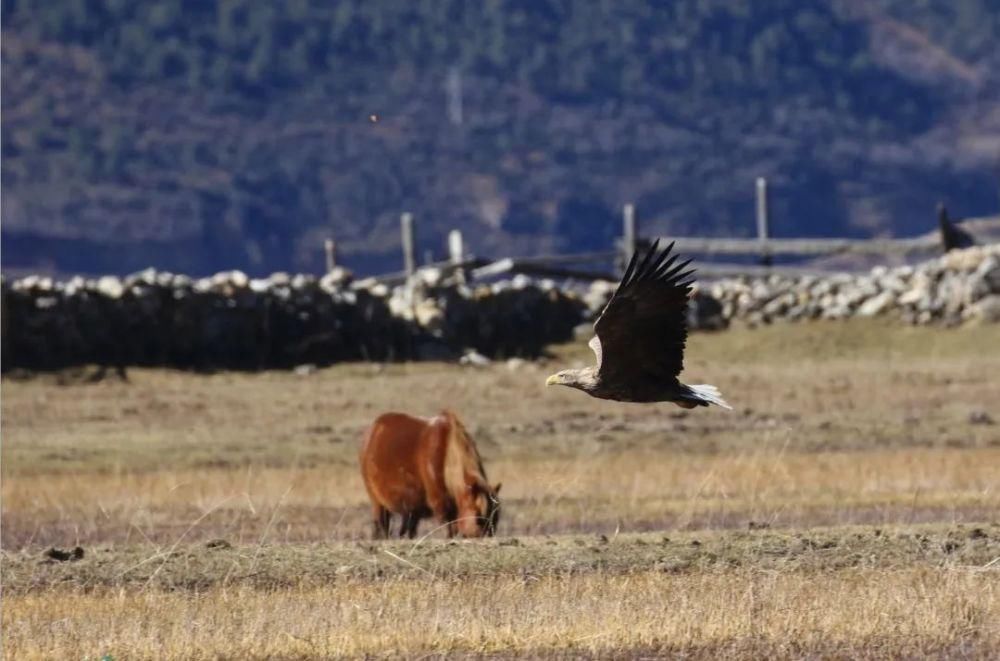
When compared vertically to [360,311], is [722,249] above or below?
above

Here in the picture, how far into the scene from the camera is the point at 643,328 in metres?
13.0

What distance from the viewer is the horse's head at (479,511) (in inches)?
585

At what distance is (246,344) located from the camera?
31859mm

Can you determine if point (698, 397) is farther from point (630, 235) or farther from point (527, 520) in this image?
point (630, 235)

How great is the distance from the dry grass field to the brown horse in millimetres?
416

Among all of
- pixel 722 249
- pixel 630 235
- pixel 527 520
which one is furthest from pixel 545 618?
pixel 630 235

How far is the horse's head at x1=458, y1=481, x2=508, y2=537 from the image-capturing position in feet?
48.8

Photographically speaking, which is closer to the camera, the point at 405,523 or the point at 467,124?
→ the point at 405,523

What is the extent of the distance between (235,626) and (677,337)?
127 inches

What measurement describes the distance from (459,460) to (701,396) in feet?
7.81

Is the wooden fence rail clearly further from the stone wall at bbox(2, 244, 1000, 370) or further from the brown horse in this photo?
the brown horse

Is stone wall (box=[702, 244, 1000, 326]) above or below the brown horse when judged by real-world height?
above

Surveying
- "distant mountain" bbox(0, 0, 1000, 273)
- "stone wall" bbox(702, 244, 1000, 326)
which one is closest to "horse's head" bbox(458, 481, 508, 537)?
"stone wall" bbox(702, 244, 1000, 326)

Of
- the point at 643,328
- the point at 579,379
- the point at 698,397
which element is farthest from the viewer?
the point at 579,379
